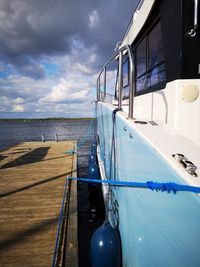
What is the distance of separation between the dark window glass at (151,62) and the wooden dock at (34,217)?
283 cm

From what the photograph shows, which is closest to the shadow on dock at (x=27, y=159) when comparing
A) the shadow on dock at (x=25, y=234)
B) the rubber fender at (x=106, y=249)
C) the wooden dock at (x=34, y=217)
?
the wooden dock at (x=34, y=217)

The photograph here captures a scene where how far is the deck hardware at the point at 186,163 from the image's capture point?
3.38 ft

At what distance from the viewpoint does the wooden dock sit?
9.00 feet

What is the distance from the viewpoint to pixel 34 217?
Result: 3.67 meters

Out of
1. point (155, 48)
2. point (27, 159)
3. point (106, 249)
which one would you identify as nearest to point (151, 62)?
point (155, 48)

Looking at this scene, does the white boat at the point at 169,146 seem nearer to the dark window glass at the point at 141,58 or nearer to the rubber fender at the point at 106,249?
the rubber fender at the point at 106,249

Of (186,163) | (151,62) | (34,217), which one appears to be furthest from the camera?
(34,217)

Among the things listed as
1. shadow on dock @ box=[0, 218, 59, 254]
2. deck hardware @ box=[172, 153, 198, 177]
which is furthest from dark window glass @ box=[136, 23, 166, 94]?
shadow on dock @ box=[0, 218, 59, 254]

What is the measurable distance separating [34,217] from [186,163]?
3542 mm

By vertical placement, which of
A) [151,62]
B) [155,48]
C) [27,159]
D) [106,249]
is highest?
[155,48]

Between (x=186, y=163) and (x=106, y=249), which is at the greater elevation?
(x=186, y=163)

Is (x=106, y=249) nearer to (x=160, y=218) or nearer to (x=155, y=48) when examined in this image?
(x=160, y=218)

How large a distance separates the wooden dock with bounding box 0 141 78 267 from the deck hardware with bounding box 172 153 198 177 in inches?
93.4

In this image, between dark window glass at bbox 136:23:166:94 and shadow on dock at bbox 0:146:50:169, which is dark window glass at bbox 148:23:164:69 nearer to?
dark window glass at bbox 136:23:166:94
